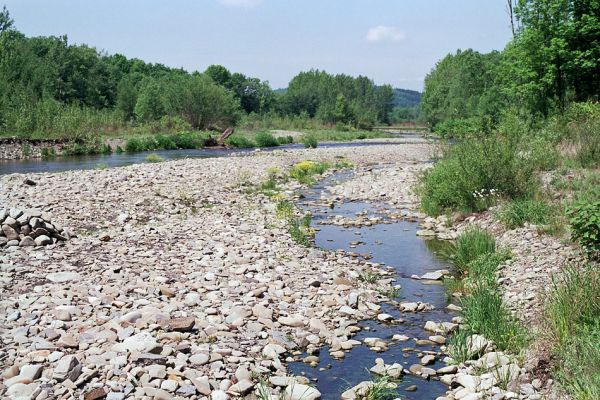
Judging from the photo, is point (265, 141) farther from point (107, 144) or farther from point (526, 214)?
point (526, 214)

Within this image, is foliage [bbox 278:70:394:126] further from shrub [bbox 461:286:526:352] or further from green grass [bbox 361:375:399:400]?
green grass [bbox 361:375:399:400]

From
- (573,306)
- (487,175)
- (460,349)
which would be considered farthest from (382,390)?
(487,175)

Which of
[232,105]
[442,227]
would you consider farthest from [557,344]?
[232,105]

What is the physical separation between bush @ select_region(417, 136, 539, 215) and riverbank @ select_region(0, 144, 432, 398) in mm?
4780

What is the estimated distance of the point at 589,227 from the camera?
27.1 feet

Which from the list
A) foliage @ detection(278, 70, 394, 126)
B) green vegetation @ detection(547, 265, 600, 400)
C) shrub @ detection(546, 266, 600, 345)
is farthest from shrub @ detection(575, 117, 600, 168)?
foliage @ detection(278, 70, 394, 126)

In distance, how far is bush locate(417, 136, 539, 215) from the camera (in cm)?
1392

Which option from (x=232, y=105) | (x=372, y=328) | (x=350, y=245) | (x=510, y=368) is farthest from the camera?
(x=232, y=105)

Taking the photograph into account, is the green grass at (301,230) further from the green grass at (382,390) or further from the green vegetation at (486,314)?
the green grass at (382,390)

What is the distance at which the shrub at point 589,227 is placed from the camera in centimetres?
819

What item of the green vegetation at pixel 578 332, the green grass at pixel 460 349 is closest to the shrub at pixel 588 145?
the green vegetation at pixel 578 332

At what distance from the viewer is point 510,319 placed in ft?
23.7

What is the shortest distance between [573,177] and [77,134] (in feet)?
107

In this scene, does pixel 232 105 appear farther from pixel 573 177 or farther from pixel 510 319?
pixel 510 319
